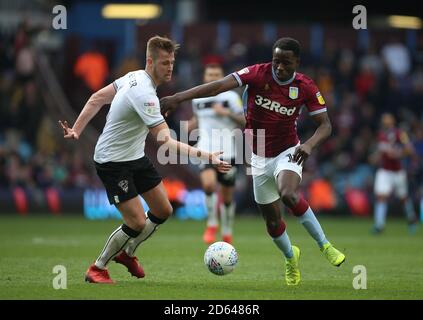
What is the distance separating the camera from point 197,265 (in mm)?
12383

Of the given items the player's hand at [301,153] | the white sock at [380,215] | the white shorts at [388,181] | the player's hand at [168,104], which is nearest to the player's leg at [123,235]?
the player's hand at [168,104]

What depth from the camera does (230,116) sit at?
15852mm

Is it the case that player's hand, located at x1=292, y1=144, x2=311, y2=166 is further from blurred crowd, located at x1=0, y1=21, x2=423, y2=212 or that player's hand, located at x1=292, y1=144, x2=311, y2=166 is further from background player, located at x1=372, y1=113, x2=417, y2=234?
blurred crowd, located at x1=0, y1=21, x2=423, y2=212

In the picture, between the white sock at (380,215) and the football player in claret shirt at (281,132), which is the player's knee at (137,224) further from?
the white sock at (380,215)

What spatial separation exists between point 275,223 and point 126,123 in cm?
203

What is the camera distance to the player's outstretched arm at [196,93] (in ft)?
32.9

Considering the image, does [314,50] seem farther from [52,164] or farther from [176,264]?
[176,264]

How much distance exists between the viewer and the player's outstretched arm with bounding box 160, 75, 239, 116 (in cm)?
1002

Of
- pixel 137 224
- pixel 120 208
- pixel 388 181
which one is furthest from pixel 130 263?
pixel 388 181

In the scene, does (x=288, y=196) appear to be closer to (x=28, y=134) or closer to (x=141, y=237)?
(x=141, y=237)

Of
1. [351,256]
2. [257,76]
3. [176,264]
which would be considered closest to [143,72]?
[257,76]

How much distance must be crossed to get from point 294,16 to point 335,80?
5115 millimetres

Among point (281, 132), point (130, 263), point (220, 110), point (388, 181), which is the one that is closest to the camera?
point (130, 263)

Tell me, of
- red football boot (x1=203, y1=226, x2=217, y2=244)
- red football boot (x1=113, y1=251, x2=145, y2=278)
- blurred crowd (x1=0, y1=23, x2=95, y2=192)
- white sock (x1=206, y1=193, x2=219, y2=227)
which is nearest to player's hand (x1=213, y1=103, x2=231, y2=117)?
white sock (x1=206, y1=193, x2=219, y2=227)
